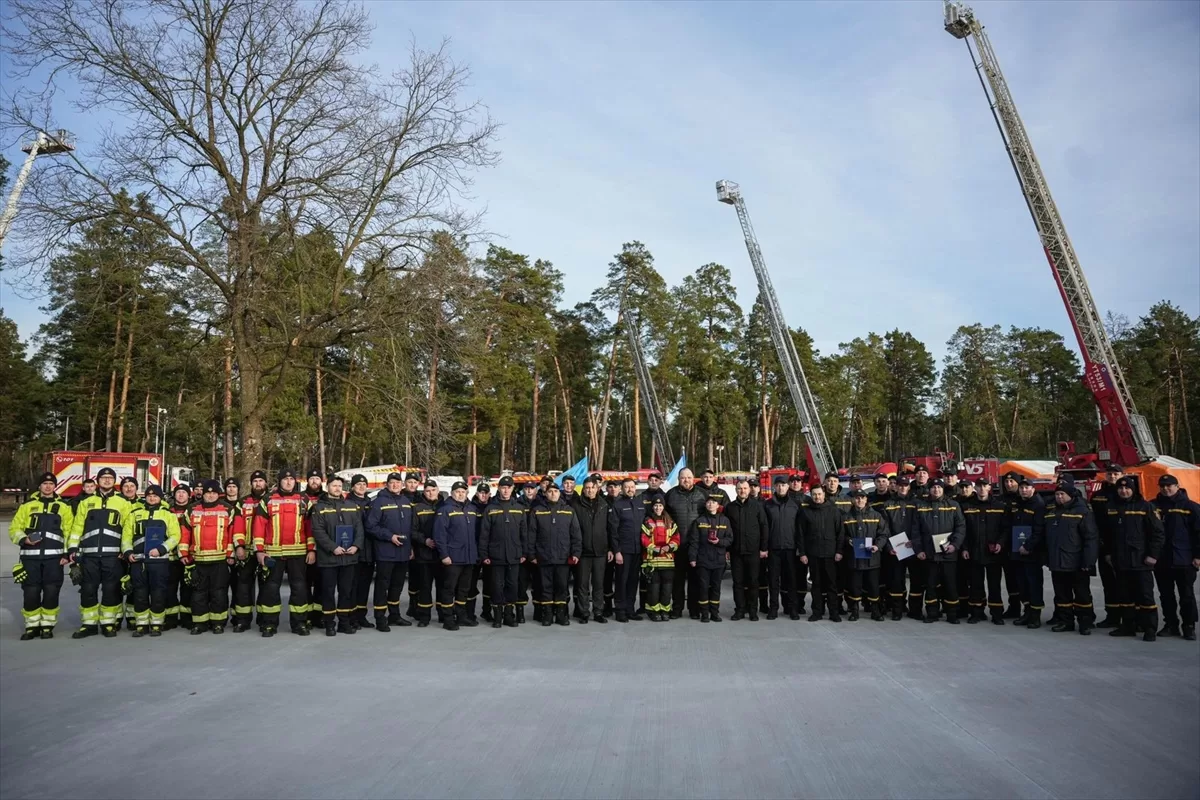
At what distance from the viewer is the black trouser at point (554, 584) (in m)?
10.3

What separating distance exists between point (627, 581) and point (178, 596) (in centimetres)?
578

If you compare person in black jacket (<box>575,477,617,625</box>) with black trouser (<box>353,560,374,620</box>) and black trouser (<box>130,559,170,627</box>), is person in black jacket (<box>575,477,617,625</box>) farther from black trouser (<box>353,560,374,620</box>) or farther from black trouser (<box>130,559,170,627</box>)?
black trouser (<box>130,559,170,627</box>)

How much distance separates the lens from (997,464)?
2967 cm

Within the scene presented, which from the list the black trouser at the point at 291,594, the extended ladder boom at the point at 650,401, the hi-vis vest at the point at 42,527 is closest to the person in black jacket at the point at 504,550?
the black trouser at the point at 291,594

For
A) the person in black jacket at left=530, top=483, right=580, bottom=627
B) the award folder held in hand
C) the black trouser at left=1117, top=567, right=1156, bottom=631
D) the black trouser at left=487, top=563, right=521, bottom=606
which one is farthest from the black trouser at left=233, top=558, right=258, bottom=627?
the black trouser at left=1117, top=567, right=1156, bottom=631

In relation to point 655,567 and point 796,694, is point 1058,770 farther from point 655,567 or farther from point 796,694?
point 655,567

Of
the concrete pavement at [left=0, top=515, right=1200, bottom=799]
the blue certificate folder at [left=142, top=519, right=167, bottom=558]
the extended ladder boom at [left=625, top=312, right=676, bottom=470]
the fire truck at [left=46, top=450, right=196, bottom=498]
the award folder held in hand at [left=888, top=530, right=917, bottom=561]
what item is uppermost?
the extended ladder boom at [left=625, top=312, right=676, bottom=470]

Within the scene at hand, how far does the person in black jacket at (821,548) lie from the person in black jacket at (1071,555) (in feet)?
8.34

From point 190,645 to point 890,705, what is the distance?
7291 millimetres

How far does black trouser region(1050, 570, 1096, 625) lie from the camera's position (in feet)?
30.9

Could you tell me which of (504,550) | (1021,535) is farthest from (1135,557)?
(504,550)

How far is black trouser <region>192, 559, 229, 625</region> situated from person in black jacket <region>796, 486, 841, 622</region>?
7382 millimetres

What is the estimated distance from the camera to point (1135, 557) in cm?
929

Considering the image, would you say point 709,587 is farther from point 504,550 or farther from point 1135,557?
point 1135,557
